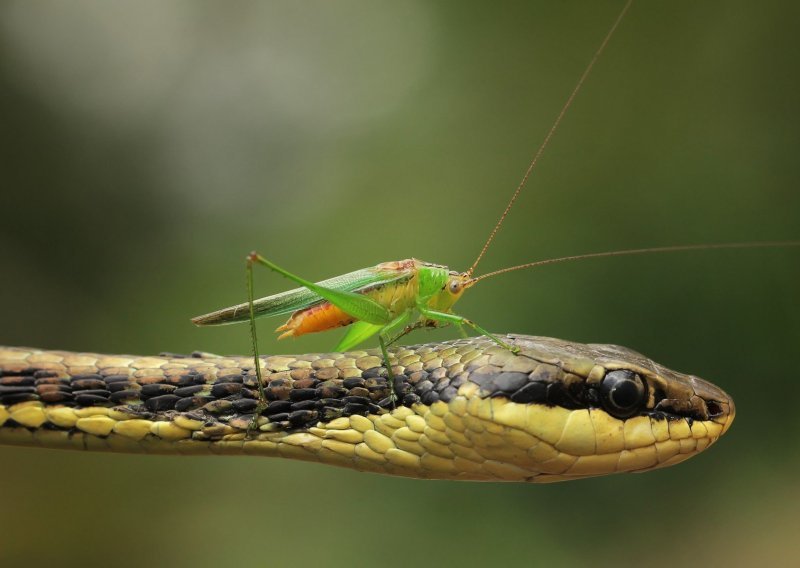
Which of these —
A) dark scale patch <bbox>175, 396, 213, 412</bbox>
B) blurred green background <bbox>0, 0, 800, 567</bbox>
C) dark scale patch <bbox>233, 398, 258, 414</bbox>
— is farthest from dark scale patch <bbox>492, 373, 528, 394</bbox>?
blurred green background <bbox>0, 0, 800, 567</bbox>

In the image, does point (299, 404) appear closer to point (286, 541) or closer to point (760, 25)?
point (286, 541)

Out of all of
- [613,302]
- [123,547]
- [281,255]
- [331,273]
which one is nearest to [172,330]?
[281,255]

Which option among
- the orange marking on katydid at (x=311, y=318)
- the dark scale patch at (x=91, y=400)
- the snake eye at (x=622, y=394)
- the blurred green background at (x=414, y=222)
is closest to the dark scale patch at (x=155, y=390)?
the dark scale patch at (x=91, y=400)

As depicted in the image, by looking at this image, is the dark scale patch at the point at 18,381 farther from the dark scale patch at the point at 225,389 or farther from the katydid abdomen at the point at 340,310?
the katydid abdomen at the point at 340,310

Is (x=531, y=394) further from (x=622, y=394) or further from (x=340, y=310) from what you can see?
(x=340, y=310)

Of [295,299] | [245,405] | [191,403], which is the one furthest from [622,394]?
[191,403]

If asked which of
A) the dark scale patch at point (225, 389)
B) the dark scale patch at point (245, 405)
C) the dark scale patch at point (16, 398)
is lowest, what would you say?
the dark scale patch at point (245, 405)

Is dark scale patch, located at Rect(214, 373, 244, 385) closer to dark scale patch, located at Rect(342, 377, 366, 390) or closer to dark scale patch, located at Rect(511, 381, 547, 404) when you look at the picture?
dark scale patch, located at Rect(342, 377, 366, 390)
